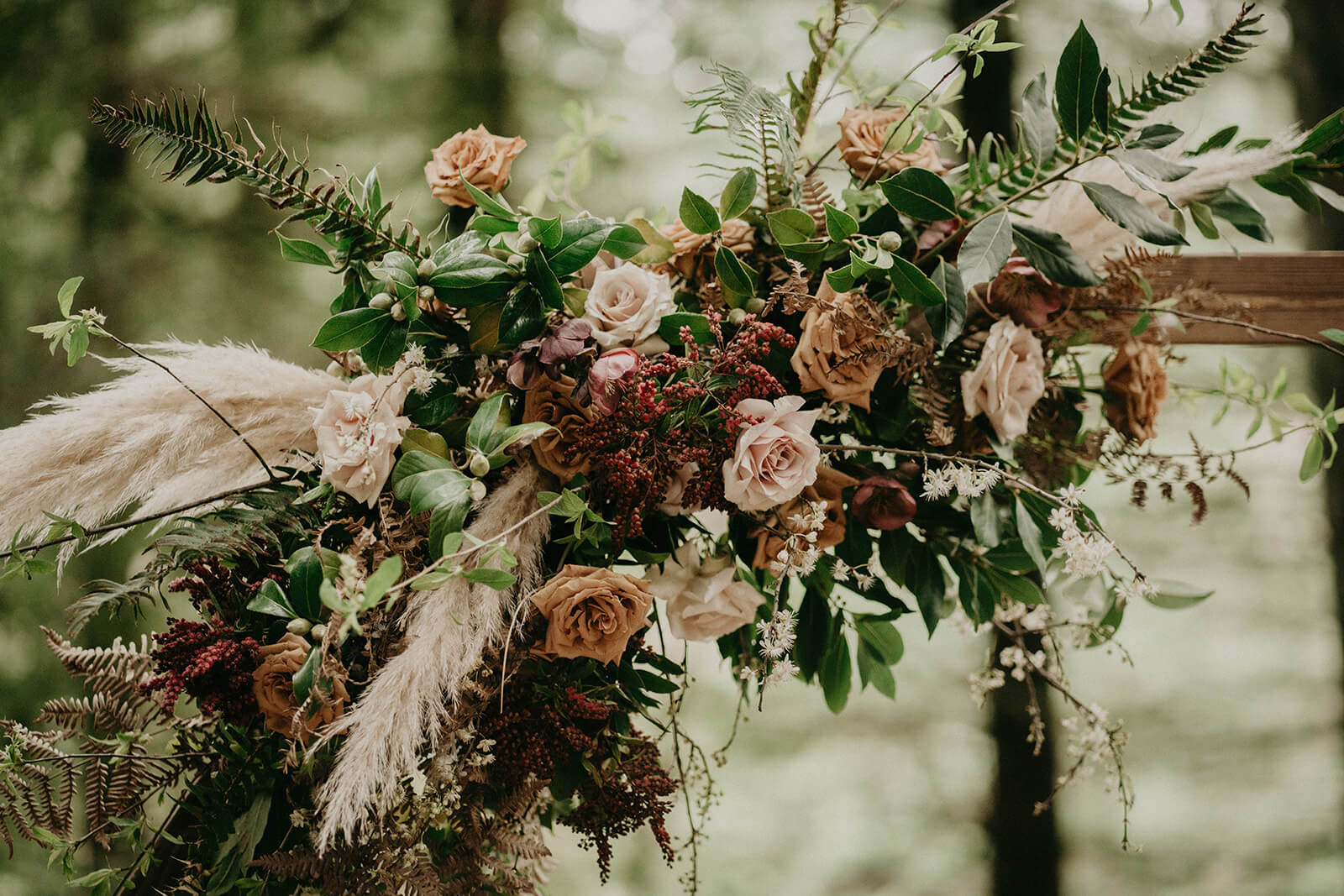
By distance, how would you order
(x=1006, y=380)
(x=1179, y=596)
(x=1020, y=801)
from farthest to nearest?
(x=1020, y=801) → (x=1179, y=596) → (x=1006, y=380)

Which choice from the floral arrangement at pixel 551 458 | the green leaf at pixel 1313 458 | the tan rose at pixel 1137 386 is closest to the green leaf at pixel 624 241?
the floral arrangement at pixel 551 458

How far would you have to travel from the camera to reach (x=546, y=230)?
Answer: 2.17 feet

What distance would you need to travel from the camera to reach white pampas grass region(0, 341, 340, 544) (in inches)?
27.7

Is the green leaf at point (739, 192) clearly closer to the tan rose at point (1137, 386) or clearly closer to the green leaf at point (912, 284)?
the green leaf at point (912, 284)

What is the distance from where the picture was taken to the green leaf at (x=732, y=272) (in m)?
0.71

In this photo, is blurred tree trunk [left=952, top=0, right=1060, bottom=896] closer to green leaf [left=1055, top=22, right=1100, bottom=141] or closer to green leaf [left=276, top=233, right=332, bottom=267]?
green leaf [left=1055, top=22, right=1100, bottom=141]

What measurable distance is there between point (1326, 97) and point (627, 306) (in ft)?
5.91

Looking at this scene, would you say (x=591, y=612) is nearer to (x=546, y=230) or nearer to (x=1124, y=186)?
(x=546, y=230)

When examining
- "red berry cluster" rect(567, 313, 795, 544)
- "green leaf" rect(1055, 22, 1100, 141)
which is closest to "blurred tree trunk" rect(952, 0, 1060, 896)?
"green leaf" rect(1055, 22, 1100, 141)

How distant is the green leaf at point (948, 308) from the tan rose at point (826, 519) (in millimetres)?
173

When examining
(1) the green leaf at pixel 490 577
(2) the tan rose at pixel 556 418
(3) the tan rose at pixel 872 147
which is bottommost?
→ (1) the green leaf at pixel 490 577

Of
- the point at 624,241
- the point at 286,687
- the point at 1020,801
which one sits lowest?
the point at 1020,801

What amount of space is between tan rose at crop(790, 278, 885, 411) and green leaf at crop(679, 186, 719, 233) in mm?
121

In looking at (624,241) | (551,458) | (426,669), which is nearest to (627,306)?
(624,241)
